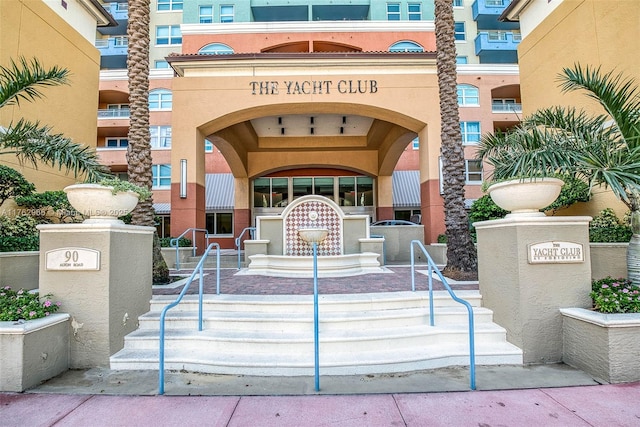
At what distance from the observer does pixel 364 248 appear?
39.1ft

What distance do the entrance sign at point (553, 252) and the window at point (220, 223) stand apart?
21129mm

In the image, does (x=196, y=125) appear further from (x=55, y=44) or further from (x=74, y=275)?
(x=74, y=275)

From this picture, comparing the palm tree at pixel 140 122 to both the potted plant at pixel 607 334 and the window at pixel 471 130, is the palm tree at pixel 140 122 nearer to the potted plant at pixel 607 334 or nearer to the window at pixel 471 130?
the potted plant at pixel 607 334

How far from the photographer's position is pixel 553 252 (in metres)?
5.12

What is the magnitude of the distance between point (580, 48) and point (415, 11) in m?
21.2

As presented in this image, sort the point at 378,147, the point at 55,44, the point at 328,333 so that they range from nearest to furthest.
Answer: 1. the point at 328,333
2. the point at 55,44
3. the point at 378,147

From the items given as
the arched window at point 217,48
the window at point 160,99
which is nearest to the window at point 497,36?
the arched window at point 217,48

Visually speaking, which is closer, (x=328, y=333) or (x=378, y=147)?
(x=328, y=333)

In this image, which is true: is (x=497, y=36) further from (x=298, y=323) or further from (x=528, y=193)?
(x=298, y=323)

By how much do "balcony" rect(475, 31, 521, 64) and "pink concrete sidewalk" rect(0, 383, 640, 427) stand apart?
Result: 33518mm

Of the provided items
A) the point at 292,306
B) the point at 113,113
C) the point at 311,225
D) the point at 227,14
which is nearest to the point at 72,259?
the point at 292,306

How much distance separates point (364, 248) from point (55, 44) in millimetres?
14208

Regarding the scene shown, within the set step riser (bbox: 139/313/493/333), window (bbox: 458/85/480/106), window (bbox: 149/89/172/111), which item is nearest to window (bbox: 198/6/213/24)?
window (bbox: 149/89/172/111)

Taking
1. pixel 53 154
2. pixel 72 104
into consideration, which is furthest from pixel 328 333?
pixel 72 104
